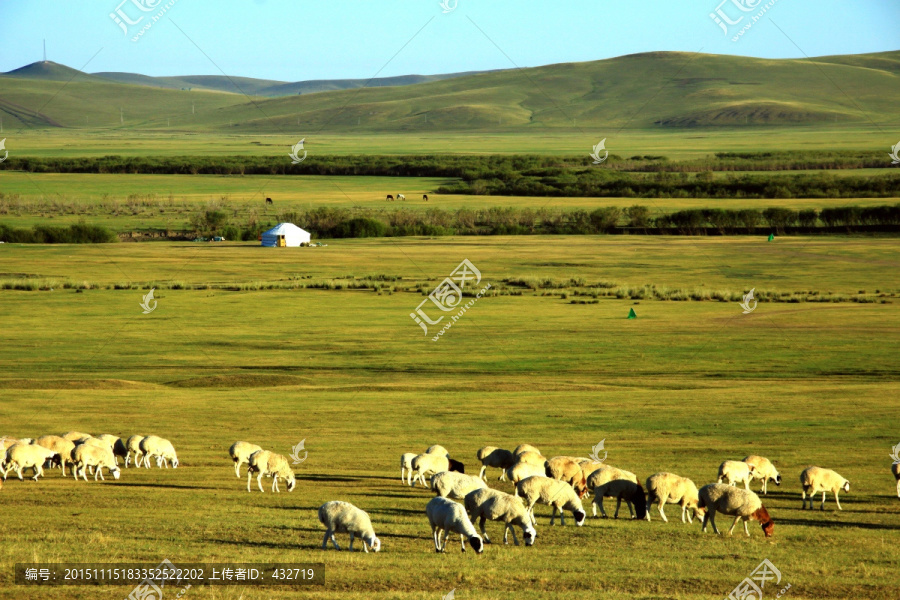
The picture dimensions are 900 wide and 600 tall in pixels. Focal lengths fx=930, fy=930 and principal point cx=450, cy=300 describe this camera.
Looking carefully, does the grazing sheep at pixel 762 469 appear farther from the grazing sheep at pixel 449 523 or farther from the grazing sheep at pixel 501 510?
the grazing sheep at pixel 449 523

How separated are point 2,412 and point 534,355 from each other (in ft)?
63.5

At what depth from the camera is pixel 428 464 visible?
53.6ft

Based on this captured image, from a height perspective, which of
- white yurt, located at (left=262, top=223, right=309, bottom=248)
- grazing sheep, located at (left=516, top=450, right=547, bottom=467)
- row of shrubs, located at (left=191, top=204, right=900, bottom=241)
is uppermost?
row of shrubs, located at (left=191, top=204, right=900, bottom=241)

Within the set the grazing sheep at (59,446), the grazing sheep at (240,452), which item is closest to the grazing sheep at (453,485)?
the grazing sheep at (240,452)

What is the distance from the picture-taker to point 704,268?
66.3 meters

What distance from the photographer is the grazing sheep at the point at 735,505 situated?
12.8m

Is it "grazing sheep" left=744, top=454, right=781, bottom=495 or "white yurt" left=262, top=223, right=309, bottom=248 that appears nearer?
"grazing sheep" left=744, top=454, right=781, bottom=495

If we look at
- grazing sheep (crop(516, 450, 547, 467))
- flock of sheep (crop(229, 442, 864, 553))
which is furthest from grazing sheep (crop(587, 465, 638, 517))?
→ grazing sheep (crop(516, 450, 547, 467))

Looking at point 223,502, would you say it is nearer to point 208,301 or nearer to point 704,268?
point 208,301

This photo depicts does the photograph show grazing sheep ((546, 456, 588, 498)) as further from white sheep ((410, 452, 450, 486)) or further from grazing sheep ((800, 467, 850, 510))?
grazing sheep ((800, 467, 850, 510))

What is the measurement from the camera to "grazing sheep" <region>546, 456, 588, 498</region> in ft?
49.2

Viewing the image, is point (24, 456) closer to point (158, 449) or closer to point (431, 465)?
point (158, 449)

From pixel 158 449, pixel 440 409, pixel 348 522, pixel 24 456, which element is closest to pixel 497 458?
pixel 348 522

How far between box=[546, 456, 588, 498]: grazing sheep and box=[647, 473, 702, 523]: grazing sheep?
1397mm
